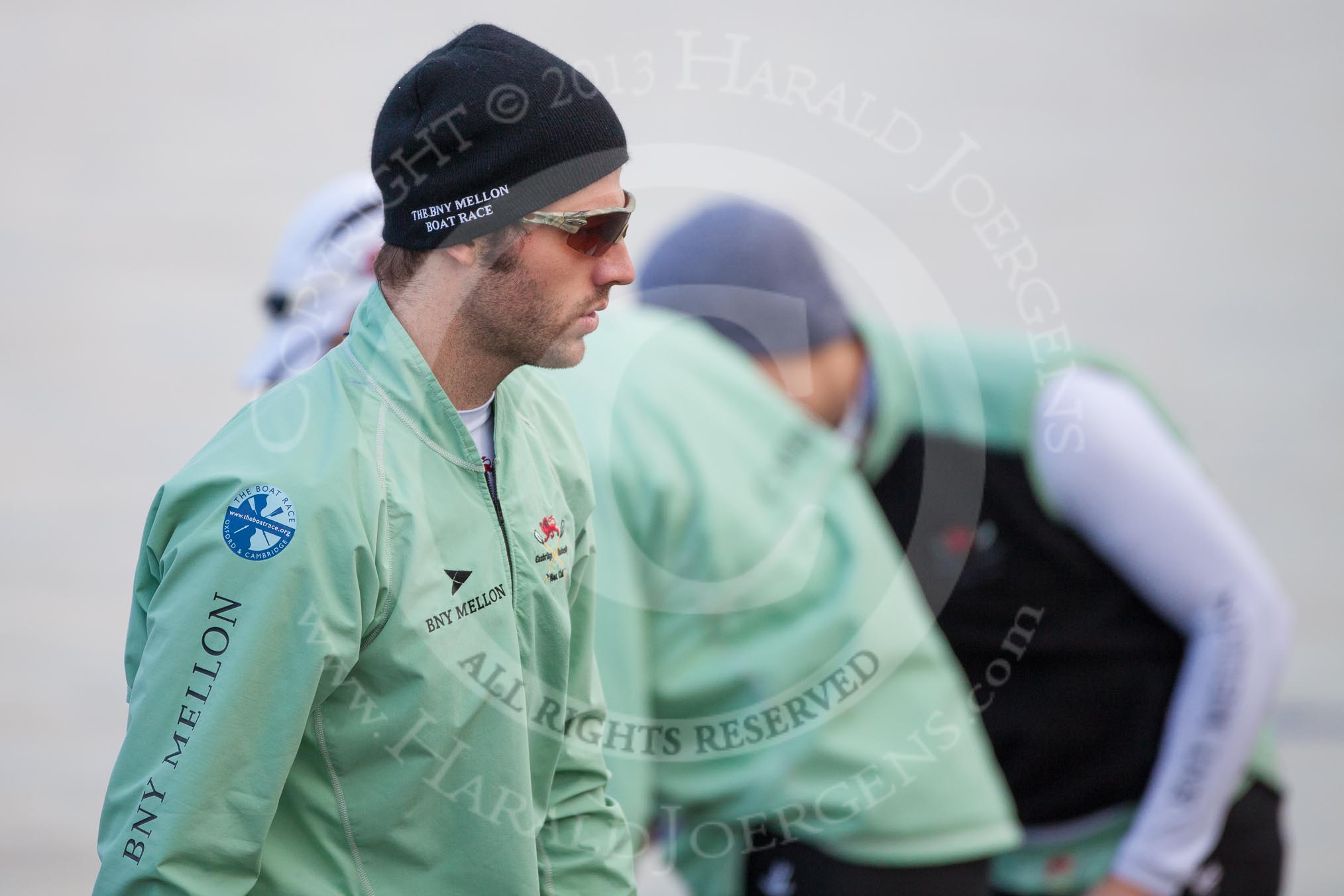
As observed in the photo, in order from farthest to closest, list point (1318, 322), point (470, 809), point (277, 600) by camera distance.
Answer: point (1318, 322)
point (470, 809)
point (277, 600)

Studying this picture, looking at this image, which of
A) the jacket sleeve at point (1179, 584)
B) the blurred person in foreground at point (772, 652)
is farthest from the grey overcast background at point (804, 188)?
the blurred person in foreground at point (772, 652)

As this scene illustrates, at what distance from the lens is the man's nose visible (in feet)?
6.12

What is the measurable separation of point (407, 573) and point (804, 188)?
17.1 feet

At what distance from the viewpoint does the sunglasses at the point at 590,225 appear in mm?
1834

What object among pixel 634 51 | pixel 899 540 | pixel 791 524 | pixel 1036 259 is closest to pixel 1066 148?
pixel 1036 259

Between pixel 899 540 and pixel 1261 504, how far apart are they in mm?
3267

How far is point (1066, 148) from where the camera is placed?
725 cm

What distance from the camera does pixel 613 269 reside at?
187 centimetres

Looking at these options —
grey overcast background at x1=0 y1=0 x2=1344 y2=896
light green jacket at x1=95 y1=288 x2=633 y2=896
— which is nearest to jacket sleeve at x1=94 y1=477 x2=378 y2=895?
light green jacket at x1=95 y1=288 x2=633 y2=896

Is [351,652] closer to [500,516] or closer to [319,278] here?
[500,516]

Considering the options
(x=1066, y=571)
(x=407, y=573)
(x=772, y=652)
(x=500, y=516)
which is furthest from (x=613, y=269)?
(x=1066, y=571)

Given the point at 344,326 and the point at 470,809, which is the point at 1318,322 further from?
the point at 470,809

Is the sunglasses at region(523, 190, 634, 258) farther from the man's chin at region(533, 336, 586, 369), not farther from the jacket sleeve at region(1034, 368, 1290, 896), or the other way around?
the jacket sleeve at region(1034, 368, 1290, 896)

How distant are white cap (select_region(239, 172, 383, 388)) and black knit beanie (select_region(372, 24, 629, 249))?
1.24 m
